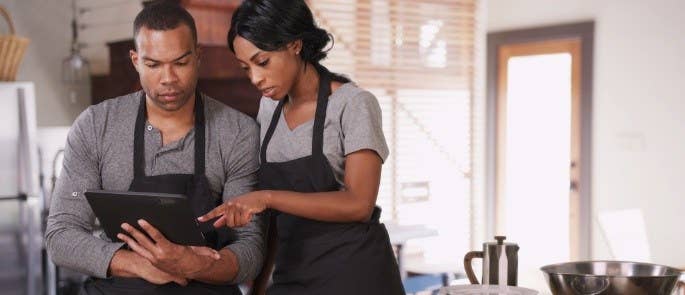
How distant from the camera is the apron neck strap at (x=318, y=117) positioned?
194 centimetres

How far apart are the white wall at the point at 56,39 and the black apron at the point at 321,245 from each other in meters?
5.34

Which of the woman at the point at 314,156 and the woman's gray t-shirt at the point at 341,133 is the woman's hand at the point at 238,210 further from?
the woman's gray t-shirt at the point at 341,133

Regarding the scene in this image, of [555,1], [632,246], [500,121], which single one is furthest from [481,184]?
[632,246]

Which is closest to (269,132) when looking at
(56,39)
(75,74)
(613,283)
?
(613,283)

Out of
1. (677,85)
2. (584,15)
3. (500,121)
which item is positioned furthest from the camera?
(500,121)

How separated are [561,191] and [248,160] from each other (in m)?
5.07

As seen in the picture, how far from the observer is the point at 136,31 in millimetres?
1921

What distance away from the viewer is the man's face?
188cm

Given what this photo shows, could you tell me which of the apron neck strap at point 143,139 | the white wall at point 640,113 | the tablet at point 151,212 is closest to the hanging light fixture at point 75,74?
the white wall at point 640,113

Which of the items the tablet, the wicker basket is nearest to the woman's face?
the tablet

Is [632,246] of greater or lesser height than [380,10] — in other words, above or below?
below

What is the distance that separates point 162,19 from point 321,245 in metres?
0.61

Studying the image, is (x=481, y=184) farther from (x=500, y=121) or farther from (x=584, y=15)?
(x=584, y=15)

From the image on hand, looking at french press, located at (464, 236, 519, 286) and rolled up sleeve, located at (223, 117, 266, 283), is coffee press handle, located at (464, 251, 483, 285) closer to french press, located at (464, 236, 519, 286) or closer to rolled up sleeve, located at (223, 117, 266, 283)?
french press, located at (464, 236, 519, 286)
